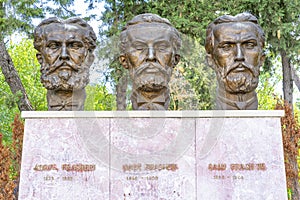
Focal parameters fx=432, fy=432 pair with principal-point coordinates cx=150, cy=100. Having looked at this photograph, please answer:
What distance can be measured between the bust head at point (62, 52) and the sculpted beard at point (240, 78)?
1.75 meters

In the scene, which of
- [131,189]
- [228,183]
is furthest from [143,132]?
[228,183]

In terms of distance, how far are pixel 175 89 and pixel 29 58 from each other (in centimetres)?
→ 1128

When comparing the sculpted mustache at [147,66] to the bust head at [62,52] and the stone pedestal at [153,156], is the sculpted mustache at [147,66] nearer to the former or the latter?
the stone pedestal at [153,156]

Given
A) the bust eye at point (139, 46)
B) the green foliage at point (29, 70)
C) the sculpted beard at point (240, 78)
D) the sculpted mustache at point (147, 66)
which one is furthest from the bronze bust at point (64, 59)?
the green foliage at point (29, 70)

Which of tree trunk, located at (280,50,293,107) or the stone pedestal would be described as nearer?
the stone pedestal

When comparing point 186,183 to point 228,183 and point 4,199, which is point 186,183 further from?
point 4,199

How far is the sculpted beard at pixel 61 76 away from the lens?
5160 millimetres

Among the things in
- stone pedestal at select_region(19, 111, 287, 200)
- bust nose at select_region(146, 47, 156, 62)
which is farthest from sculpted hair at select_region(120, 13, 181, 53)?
stone pedestal at select_region(19, 111, 287, 200)

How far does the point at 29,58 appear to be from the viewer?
16953 millimetres

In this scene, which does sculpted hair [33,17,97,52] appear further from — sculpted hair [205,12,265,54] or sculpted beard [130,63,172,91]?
sculpted hair [205,12,265,54]

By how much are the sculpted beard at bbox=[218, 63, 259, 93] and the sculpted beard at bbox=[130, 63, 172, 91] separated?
29.2 inches

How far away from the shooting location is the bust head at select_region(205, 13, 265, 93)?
5004 mm

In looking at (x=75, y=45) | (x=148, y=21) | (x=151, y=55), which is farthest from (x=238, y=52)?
(x=75, y=45)

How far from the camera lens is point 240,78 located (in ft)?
16.4
